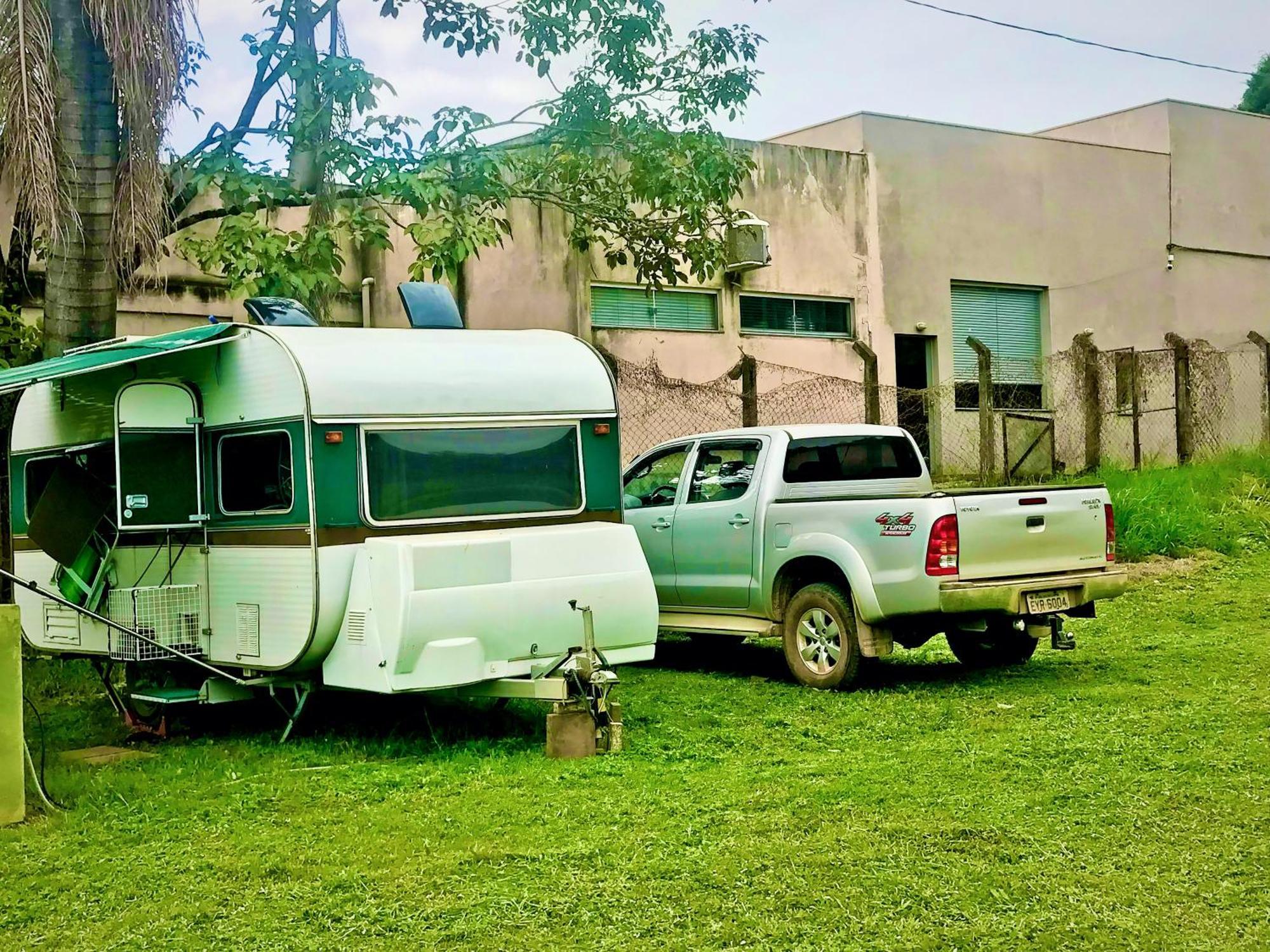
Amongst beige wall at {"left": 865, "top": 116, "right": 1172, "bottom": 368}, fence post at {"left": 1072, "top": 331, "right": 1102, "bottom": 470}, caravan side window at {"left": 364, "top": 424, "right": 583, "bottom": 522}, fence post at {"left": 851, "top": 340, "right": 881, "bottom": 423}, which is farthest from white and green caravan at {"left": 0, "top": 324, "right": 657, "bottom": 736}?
beige wall at {"left": 865, "top": 116, "right": 1172, "bottom": 368}

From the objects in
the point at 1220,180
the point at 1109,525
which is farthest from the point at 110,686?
the point at 1220,180

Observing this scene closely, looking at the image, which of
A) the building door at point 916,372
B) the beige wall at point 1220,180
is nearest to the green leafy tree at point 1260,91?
the beige wall at point 1220,180

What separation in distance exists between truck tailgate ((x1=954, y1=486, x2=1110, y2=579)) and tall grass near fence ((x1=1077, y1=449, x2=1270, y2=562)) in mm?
5770

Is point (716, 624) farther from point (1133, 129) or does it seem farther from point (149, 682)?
point (1133, 129)

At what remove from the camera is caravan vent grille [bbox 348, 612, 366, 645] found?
8008 mm

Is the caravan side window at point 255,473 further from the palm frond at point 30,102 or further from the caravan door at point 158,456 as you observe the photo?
the palm frond at point 30,102

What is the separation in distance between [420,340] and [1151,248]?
18.0 m

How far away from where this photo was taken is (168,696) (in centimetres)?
891

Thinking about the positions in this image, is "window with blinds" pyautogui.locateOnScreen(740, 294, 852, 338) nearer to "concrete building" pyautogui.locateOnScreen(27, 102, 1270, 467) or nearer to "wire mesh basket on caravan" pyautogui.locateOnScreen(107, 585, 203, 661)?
"concrete building" pyautogui.locateOnScreen(27, 102, 1270, 467)

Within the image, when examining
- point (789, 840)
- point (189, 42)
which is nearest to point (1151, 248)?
point (189, 42)

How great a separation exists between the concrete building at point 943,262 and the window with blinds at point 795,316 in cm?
3

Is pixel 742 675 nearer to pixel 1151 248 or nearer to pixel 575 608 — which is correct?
pixel 575 608

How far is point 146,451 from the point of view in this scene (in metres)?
8.84

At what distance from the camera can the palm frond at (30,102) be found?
10133 mm
